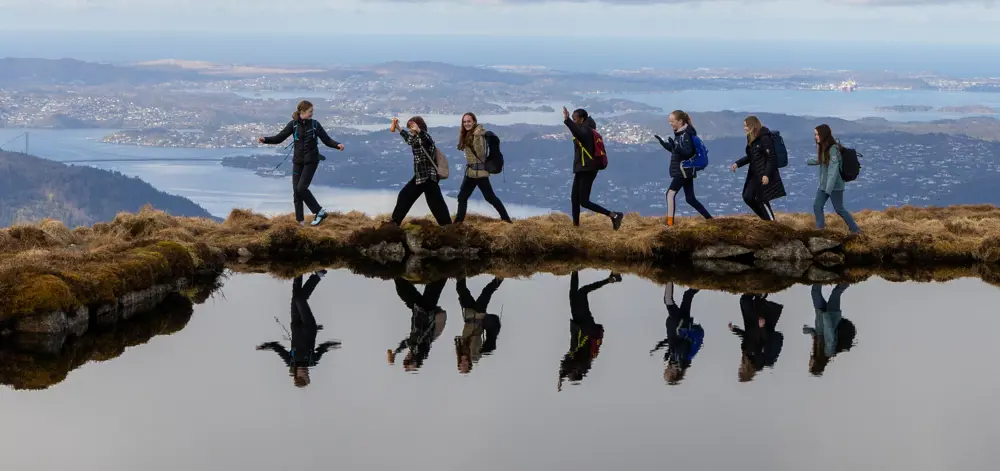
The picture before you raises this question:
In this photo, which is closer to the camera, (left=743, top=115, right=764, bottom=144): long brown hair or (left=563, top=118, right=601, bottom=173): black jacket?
(left=563, top=118, right=601, bottom=173): black jacket

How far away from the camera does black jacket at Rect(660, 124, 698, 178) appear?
2677cm

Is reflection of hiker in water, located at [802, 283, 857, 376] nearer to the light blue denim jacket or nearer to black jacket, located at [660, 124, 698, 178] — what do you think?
the light blue denim jacket

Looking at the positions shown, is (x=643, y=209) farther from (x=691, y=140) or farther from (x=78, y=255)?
(x=78, y=255)

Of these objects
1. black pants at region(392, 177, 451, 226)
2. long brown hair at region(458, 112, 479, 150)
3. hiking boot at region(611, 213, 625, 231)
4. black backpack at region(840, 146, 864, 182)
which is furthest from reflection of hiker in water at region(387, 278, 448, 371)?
black backpack at region(840, 146, 864, 182)

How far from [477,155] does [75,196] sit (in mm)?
154805

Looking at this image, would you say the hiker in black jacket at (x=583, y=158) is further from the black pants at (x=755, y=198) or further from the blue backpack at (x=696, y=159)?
the black pants at (x=755, y=198)

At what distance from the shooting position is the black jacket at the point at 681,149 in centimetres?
2677

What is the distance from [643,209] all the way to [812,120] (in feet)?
252

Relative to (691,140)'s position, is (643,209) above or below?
below

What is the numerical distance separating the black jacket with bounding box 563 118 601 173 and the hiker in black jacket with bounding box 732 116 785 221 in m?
2.87

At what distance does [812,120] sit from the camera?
199625 mm

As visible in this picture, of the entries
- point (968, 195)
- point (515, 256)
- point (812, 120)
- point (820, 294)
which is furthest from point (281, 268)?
point (812, 120)

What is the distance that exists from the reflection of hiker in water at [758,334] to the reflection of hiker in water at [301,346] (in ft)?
17.6

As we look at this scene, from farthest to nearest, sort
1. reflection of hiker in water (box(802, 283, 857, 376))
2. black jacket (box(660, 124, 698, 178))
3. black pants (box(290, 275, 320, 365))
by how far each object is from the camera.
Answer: black jacket (box(660, 124, 698, 178)) < black pants (box(290, 275, 320, 365)) < reflection of hiker in water (box(802, 283, 857, 376))
